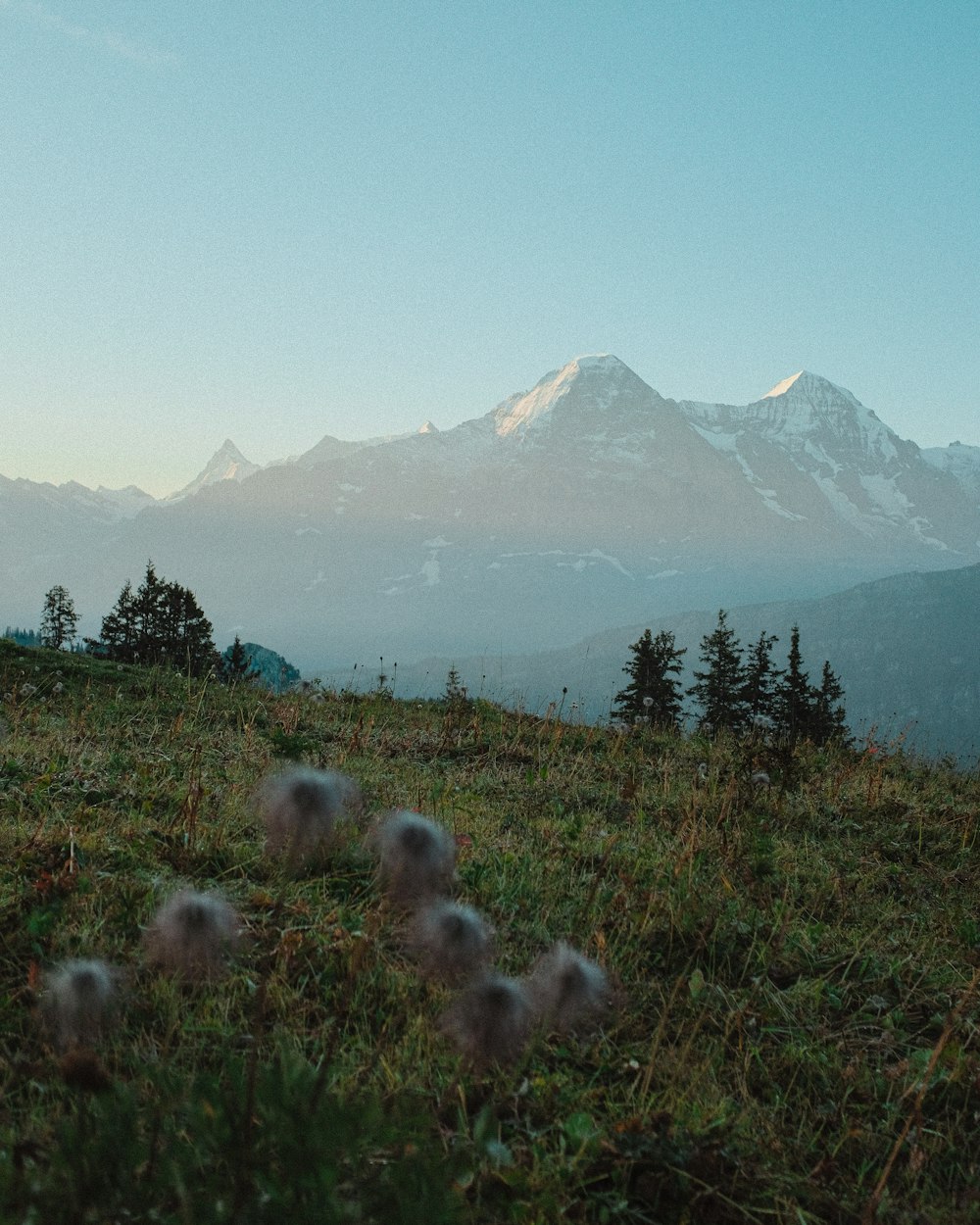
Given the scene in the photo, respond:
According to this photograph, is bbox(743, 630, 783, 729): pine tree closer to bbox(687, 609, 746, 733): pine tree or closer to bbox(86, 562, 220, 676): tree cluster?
bbox(687, 609, 746, 733): pine tree

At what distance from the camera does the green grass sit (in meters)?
2.04

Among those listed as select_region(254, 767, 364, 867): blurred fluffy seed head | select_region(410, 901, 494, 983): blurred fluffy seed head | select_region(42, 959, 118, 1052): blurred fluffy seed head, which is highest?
select_region(254, 767, 364, 867): blurred fluffy seed head

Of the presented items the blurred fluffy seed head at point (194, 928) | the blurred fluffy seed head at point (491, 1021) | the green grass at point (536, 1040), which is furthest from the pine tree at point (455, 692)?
the blurred fluffy seed head at point (491, 1021)

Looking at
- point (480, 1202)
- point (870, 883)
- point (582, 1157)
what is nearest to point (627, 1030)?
point (582, 1157)

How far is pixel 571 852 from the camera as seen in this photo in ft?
19.1

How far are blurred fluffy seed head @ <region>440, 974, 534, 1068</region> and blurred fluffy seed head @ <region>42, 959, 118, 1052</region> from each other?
1065 millimetres

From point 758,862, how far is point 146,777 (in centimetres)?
456

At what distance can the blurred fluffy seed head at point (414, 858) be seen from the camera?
2.68 metres

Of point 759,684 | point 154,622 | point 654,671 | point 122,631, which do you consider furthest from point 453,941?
point 122,631

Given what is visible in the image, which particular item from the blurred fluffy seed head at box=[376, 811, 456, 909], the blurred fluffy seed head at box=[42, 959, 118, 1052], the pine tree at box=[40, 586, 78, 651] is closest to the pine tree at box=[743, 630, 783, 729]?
the blurred fluffy seed head at box=[376, 811, 456, 909]

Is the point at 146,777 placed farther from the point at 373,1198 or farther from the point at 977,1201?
the point at 977,1201

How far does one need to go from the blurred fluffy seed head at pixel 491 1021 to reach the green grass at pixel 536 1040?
0.47 feet

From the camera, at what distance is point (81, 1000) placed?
248 cm

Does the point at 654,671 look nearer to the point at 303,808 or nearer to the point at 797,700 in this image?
the point at 797,700
